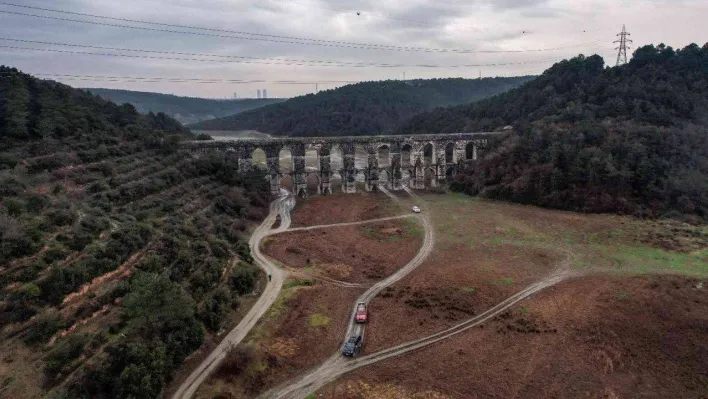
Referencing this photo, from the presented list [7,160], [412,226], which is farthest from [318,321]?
[7,160]

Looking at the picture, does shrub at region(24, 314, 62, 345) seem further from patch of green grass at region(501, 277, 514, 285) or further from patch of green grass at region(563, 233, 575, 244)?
patch of green grass at region(563, 233, 575, 244)

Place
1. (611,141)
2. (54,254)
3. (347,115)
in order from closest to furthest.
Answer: (54,254)
(611,141)
(347,115)

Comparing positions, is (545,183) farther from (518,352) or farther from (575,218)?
(518,352)

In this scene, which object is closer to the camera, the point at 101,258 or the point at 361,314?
the point at 101,258

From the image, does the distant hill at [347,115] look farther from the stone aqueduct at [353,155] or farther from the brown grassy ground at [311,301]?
the brown grassy ground at [311,301]

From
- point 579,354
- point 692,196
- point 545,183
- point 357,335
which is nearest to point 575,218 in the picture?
point 545,183

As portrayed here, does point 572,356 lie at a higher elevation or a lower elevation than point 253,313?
lower

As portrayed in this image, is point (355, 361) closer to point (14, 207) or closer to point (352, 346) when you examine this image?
point (352, 346)
